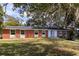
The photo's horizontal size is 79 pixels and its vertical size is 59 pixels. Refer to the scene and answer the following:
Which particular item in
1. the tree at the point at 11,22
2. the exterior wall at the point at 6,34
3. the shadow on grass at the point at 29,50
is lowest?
the shadow on grass at the point at 29,50

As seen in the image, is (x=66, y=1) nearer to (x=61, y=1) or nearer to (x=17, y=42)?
(x=61, y=1)

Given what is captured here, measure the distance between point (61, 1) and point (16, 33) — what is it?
83cm

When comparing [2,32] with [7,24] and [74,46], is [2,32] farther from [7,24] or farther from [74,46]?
A: [74,46]

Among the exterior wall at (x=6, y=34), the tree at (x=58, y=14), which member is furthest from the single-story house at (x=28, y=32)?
the tree at (x=58, y=14)

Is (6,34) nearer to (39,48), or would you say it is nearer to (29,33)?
(29,33)

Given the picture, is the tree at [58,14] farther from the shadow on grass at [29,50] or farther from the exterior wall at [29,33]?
the shadow on grass at [29,50]

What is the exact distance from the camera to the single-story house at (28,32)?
14.6 metres

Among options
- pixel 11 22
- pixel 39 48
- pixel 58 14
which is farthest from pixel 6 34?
pixel 58 14

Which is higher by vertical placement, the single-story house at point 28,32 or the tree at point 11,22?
the tree at point 11,22

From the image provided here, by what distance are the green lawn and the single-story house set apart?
8 centimetres

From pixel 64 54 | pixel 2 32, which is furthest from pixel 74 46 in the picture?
pixel 2 32

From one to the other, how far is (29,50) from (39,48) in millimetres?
153

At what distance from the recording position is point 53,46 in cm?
1463

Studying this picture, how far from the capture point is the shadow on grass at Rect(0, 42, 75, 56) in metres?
14.6
